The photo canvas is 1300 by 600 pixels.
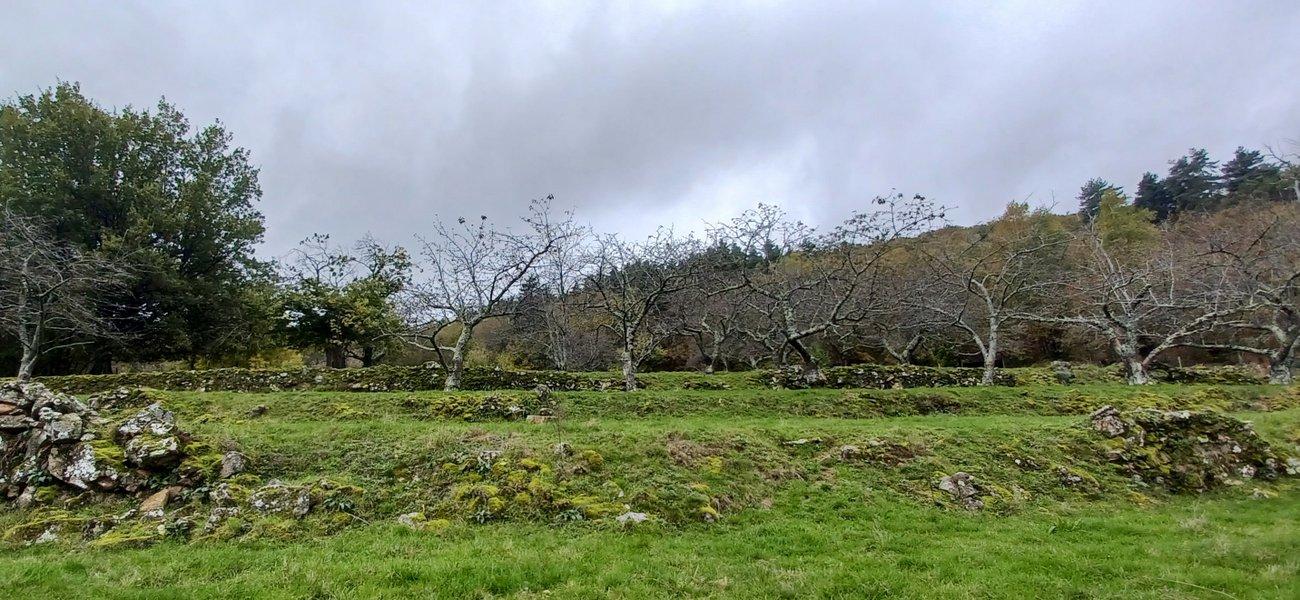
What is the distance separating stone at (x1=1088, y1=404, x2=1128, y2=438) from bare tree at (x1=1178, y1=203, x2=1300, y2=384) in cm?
1308

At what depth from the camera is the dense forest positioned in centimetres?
2245

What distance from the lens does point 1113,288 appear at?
24172mm

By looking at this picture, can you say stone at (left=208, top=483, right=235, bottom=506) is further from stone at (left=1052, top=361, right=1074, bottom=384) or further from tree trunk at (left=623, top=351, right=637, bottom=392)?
stone at (left=1052, top=361, right=1074, bottom=384)

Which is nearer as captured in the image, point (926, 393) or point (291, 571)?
point (291, 571)

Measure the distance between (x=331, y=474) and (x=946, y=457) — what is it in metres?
12.7

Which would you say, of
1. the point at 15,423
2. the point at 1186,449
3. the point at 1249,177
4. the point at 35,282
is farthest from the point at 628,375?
the point at 1249,177

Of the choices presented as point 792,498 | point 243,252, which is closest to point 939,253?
point 792,498

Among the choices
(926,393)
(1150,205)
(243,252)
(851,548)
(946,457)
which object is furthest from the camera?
(1150,205)

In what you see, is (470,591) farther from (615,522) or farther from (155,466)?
(155,466)

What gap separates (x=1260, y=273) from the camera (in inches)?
1017

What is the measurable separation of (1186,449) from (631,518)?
13.1m

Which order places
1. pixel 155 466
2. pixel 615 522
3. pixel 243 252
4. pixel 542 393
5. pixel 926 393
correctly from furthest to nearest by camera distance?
1. pixel 243 252
2. pixel 926 393
3. pixel 542 393
4. pixel 155 466
5. pixel 615 522

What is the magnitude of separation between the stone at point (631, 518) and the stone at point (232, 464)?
7250mm

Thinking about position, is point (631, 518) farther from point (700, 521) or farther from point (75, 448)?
point (75, 448)
